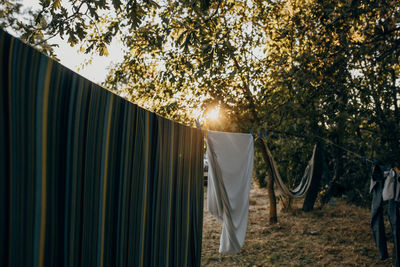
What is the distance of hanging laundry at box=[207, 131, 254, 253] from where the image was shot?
102 inches

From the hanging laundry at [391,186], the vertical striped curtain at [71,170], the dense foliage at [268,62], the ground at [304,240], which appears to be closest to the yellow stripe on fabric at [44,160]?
the vertical striped curtain at [71,170]

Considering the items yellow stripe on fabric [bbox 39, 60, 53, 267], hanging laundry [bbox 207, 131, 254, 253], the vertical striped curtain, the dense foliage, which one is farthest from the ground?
yellow stripe on fabric [bbox 39, 60, 53, 267]

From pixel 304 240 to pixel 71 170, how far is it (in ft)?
13.7

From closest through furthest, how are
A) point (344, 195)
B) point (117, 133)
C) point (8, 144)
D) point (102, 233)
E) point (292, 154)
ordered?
point (8, 144) < point (102, 233) < point (117, 133) < point (292, 154) < point (344, 195)

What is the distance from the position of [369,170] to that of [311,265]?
3439mm

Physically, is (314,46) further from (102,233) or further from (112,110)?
(102,233)

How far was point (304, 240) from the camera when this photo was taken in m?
4.22

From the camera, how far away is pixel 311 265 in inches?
131

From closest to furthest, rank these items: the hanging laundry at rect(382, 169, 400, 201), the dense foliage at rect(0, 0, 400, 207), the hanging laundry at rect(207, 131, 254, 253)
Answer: the hanging laundry at rect(207, 131, 254, 253) < the dense foliage at rect(0, 0, 400, 207) < the hanging laundry at rect(382, 169, 400, 201)

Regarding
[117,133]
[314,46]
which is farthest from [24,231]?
[314,46]

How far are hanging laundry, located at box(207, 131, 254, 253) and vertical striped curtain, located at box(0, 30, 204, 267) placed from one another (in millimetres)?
1193

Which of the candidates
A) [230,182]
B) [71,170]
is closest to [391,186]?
[230,182]

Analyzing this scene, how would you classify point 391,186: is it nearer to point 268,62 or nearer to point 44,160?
point 268,62

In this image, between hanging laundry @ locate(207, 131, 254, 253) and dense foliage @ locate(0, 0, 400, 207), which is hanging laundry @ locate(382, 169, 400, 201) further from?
hanging laundry @ locate(207, 131, 254, 253)
